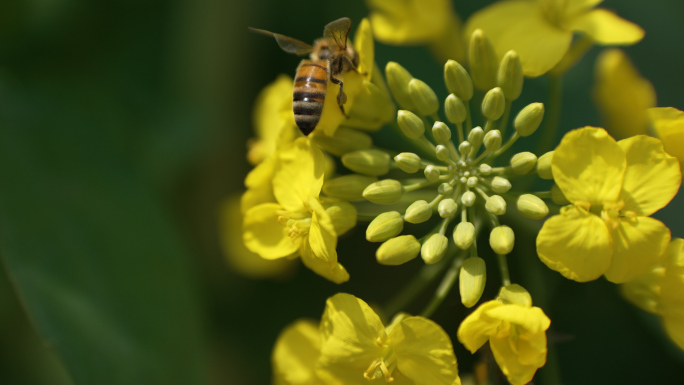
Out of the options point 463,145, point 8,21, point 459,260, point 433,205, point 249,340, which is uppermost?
point 8,21

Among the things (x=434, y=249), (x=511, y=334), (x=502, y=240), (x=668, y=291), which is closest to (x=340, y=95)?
(x=434, y=249)

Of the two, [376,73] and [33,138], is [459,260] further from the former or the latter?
[33,138]

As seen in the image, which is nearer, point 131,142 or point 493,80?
point 493,80

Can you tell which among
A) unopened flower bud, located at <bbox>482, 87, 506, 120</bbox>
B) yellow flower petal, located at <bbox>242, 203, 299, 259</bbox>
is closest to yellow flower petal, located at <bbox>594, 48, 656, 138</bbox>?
unopened flower bud, located at <bbox>482, 87, 506, 120</bbox>

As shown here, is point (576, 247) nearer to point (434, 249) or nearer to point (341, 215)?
point (434, 249)

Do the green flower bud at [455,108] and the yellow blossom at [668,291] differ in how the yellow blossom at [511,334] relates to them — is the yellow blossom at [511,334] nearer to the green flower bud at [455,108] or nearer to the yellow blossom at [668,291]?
the yellow blossom at [668,291]

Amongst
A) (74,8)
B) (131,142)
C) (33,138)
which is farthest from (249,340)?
(74,8)

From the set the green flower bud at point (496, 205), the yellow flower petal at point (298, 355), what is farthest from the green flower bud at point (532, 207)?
the yellow flower petal at point (298, 355)
